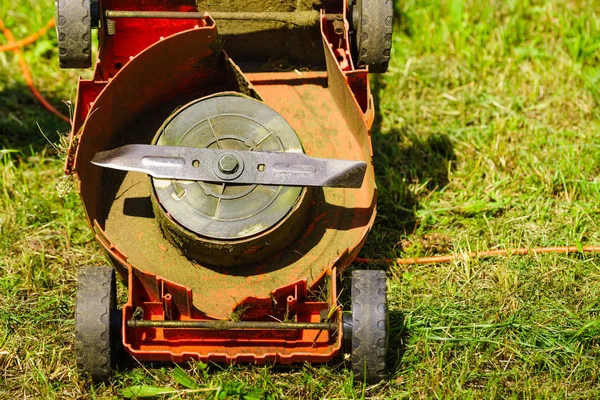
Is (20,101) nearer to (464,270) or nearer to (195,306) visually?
(195,306)

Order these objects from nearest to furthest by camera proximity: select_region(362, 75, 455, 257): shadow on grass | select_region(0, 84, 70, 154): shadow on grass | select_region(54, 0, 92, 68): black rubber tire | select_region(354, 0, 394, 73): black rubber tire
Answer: select_region(54, 0, 92, 68): black rubber tire, select_region(354, 0, 394, 73): black rubber tire, select_region(362, 75, 455, 257): shadow on grass, select_region(0, 84, 70, 154): shadow on grass

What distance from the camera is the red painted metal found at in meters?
3.53

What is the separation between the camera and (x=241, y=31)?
14.9 ft

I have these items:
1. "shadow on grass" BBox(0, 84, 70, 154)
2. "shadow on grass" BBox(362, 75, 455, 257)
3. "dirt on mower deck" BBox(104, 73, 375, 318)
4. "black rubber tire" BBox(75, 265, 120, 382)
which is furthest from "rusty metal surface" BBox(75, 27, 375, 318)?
"shadow on grass" BBox(0, 84, 70, 154)

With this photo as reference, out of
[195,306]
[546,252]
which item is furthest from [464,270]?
[195,306]

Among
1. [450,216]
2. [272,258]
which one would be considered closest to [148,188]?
[272,258]

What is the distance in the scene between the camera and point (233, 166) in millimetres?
3689

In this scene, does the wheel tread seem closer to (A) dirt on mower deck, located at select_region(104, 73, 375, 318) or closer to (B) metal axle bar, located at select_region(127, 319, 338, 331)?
(B) metal axle bar, located at select_region(127, 319, 338, 331)

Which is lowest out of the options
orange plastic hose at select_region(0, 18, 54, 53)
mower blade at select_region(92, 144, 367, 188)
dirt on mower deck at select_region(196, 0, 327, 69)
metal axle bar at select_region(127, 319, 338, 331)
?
metal axle bar at select_region(127, 319, 338, 331)

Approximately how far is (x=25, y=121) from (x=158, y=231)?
5.13ft

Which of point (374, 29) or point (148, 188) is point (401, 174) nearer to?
point (374, 29)

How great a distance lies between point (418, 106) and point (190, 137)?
Answer: 175cm

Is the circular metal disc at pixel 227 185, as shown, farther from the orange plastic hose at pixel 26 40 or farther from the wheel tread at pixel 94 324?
the orange plastic hose at pixel 26 40

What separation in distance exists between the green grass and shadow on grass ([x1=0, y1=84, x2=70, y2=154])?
10 mm
